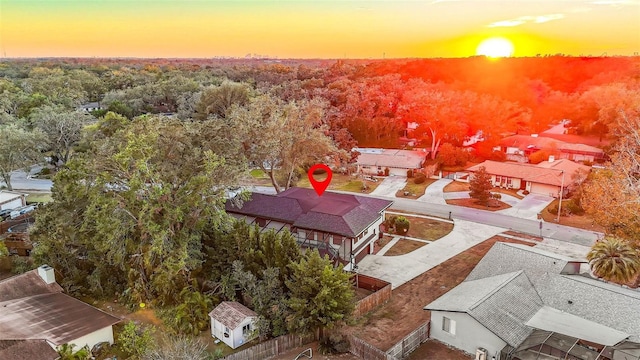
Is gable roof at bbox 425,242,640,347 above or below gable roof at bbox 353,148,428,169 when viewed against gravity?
below

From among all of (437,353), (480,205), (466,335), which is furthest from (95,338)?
(480,205)

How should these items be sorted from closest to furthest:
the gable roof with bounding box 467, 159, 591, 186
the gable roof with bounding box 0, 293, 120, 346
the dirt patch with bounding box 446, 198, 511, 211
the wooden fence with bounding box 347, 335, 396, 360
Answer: the wooden fence with bounding box 347, 335, 396, 360 → the gable roof with bounding box 0, 293, 120, 346 → the dirt patch with bounding box 446, 198, 511, 211 → the gable roof with bounding box 467, 159, 591, 186

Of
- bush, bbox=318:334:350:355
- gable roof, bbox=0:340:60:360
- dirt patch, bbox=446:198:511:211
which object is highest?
gable roof, bbox=0:340:60:360

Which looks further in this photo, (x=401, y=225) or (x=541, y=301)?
(x=401, y=225)

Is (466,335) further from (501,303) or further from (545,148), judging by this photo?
(545,148)

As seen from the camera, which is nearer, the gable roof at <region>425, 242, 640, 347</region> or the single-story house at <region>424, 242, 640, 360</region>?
the single-story house at <region>424, 242, 640, 360</region>

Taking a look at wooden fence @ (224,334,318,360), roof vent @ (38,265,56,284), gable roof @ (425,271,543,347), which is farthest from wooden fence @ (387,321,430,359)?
roof vent @ (38,265,56,284)

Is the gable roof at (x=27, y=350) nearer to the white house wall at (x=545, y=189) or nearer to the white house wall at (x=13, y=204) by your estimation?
the white house wall at (x=13, y=204)

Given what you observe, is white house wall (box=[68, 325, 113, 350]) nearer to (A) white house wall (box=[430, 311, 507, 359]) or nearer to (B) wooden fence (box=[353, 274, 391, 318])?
(B) wooden fence (box=[353, 274, 391, 318])
